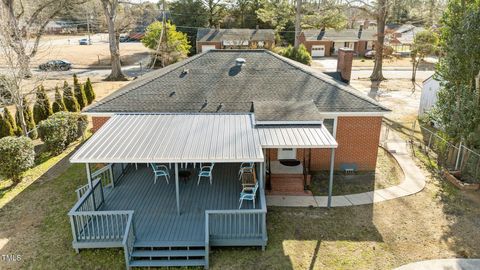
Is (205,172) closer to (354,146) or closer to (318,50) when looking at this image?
(354,146)

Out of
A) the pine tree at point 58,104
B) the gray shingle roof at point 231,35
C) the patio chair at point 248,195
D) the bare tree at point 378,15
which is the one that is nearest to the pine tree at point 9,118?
the pine tree at point 58,104

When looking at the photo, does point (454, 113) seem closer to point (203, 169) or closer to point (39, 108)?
point (203, 169)

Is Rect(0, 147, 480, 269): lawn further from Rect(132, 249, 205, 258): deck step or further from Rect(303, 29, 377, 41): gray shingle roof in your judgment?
Rect(303, 29, 377, 41): gray shingle roof

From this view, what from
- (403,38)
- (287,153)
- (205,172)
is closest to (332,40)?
(403,38)

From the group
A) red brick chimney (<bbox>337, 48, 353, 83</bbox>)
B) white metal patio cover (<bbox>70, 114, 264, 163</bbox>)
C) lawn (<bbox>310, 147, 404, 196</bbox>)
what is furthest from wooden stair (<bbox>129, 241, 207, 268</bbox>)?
red brick chimney (<bbox>337, 48, 353, 83</bbox>)

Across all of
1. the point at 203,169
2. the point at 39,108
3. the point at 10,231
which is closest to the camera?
the point at 10,231

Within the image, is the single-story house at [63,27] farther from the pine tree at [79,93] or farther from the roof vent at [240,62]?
the roof vent at [240,62]

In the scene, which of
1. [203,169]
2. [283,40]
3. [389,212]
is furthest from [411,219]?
[283,40]
